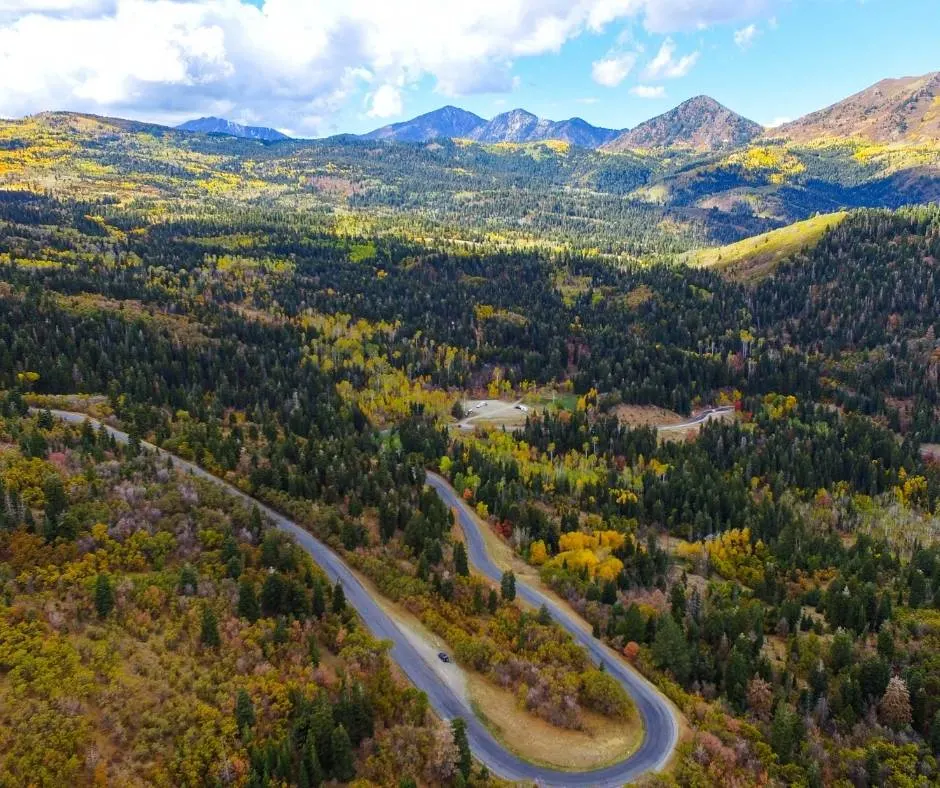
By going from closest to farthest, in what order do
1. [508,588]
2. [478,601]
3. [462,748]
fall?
[462,748] < [478,601] < [508,588]

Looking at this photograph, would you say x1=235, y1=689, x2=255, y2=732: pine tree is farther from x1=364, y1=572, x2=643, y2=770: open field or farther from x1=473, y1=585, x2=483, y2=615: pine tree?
x1=473, y1=585, x2=483, y2=615: pine tree

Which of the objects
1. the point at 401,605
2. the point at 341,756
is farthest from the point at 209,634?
the point at 401,605

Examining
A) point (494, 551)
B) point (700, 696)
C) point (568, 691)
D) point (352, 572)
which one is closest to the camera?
point (568, 691)

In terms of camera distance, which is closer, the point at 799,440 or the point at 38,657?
the point at 38,657

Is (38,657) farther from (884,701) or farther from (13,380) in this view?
(13,380)

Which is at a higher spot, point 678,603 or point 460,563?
point 460,563

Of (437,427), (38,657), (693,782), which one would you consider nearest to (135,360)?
(437,427)

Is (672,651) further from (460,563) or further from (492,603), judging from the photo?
(460,563)
